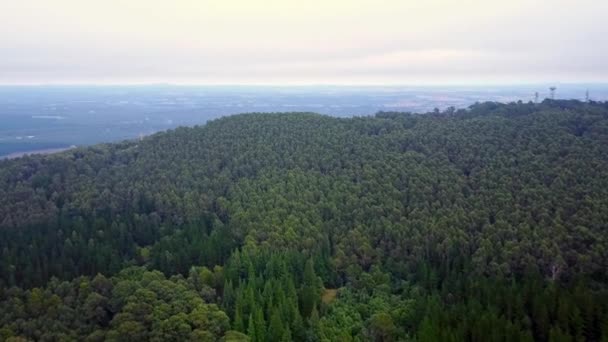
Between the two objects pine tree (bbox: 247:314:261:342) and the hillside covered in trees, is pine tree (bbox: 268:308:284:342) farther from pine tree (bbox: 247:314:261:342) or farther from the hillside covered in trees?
pine tree (bbox: 247:314:261:342)

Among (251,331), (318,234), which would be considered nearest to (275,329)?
(251,331)

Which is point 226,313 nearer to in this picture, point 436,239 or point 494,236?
point 436,239

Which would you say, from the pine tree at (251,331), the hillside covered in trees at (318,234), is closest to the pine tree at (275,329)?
the hillside covered in trees at (318,234)

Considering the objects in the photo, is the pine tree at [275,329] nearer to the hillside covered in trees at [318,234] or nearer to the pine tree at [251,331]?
the hillside covered in trees at [318,234]

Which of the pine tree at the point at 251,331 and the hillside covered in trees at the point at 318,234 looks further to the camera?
the hillside covered in trees at the point at 318,234

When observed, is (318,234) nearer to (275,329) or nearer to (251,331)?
(275,329)

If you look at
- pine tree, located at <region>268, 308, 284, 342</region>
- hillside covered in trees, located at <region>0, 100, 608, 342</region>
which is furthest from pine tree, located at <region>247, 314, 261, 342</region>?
pine tree, located at <region>268, 308, 284, 342</region>

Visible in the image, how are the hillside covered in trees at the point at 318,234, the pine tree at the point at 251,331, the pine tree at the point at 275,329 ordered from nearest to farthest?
the pine tree at the point at 251,331 → the pine tree at the point at 275,329 → the hillside covered in trees at the point at 318,234

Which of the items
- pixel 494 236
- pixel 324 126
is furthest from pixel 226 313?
pixel 324 126
